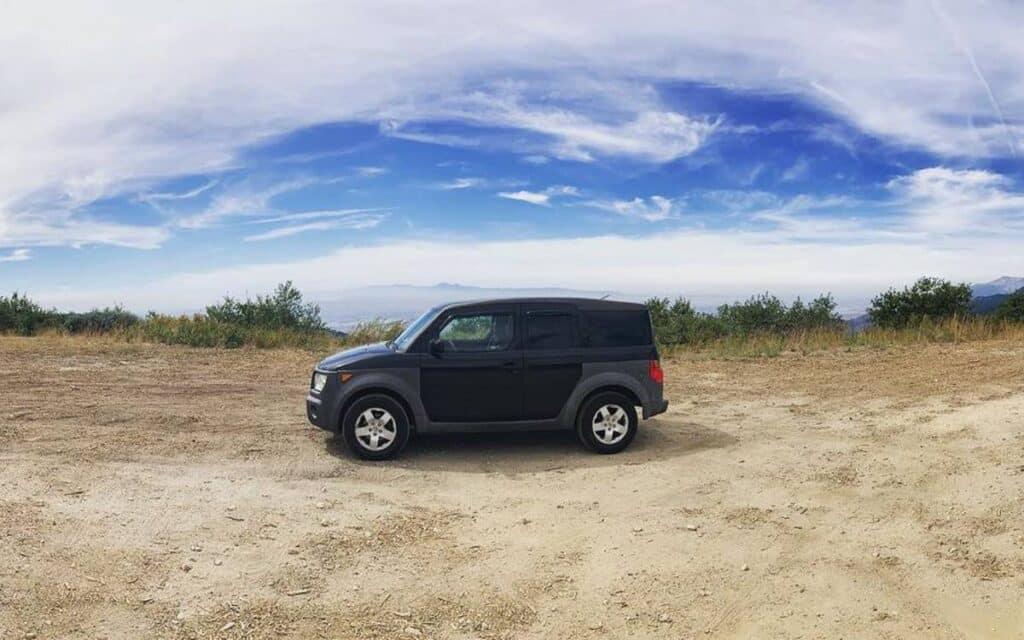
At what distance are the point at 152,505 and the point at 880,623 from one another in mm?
5460

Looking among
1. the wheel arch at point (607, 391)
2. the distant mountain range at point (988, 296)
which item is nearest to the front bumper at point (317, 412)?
the wheel arch at point (607, 391)

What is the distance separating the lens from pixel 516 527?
22.1 ft

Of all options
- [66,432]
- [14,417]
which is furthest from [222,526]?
[14,417]

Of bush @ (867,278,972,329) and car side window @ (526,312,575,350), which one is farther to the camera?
bush @ (867,278,972,329)

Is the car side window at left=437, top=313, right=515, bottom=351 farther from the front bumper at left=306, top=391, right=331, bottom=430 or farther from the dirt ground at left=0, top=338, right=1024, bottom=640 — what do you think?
the front bumper at left=306, top=391, right=331, bottom=430

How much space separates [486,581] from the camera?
5695 millimetres

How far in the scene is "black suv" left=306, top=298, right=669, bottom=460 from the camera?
351 inches

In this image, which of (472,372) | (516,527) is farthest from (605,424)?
(516,527)

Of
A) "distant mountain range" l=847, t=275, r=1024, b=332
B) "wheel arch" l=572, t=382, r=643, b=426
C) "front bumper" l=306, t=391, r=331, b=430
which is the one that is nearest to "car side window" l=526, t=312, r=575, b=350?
"wheel arch" l=572, t=382, r=643, b=426

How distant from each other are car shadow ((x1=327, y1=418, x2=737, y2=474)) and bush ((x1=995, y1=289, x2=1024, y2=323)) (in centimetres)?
1874

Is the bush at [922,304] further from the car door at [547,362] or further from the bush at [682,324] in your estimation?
the car door at [547,362]

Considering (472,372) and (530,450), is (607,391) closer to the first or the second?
(530,450)

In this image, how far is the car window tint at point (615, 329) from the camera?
369 inches

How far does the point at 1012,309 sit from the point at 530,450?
23.5m
